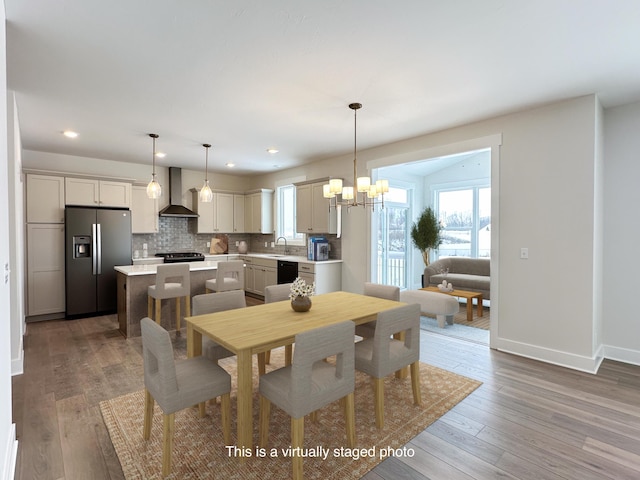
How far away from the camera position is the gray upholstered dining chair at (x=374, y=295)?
3234 mm

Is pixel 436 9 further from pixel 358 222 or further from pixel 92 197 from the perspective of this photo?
pixel 92 197

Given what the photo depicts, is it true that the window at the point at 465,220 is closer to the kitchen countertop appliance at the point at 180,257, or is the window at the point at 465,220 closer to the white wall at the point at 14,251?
the kitchen countertop appliance at the point at 180,257

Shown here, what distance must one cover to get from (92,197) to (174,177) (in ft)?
5.15

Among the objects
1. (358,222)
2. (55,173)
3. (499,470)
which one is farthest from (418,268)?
(55,173)

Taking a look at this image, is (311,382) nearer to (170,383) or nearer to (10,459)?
(170,383)

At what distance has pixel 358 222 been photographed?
17.6ft

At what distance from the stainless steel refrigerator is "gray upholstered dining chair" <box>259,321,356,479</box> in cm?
447

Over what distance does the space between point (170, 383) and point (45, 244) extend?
4.59m

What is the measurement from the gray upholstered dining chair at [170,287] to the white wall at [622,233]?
4.84m

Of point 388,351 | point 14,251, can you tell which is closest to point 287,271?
point 14,251

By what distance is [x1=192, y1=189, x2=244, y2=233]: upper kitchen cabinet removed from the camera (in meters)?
6.86

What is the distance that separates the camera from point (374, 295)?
355 cm

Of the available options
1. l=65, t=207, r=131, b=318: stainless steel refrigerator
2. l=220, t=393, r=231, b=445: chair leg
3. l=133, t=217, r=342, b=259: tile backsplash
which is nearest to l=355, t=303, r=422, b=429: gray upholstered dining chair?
l=220, t=393, r=231, b=445: chair leg

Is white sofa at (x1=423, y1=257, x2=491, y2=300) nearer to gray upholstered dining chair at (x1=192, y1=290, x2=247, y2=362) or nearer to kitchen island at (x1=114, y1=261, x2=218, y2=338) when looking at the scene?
kitchen island at (x1=114, y1=261, x2=218, y2=338)
